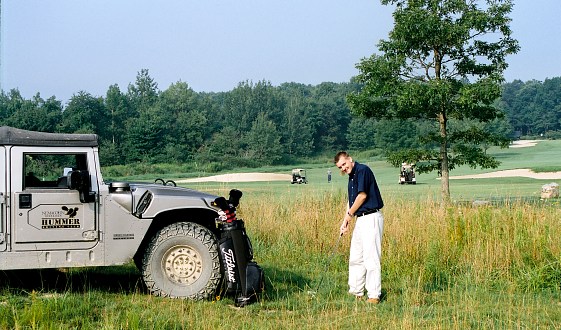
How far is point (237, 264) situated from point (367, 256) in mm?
1655

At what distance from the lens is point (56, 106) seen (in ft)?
228

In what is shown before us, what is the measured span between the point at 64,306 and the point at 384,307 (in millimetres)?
3729

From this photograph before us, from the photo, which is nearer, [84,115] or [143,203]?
[143,203]

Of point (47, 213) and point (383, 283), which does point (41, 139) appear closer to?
point (47, 213)

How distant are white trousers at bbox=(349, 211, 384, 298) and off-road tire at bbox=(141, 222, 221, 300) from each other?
5.90ft

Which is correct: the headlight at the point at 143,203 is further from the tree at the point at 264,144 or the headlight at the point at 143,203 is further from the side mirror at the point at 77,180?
the tree at the point at 264,144

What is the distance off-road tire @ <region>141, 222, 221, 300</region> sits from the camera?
865 cm

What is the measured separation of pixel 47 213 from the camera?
27.0 ft

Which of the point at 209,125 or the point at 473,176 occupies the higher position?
the point at 209,125

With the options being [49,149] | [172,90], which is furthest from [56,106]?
[49,149]

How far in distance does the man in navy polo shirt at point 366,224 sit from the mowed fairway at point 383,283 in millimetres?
286

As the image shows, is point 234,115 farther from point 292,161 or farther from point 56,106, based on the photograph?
point 56,106

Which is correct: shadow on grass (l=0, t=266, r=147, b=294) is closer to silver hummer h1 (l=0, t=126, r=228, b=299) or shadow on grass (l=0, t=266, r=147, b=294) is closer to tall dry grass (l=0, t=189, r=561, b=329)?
tall dry grass (l=0, t=189, r=561, b=329)

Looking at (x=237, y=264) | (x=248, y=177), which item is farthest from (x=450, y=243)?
(x=248, y=177)
